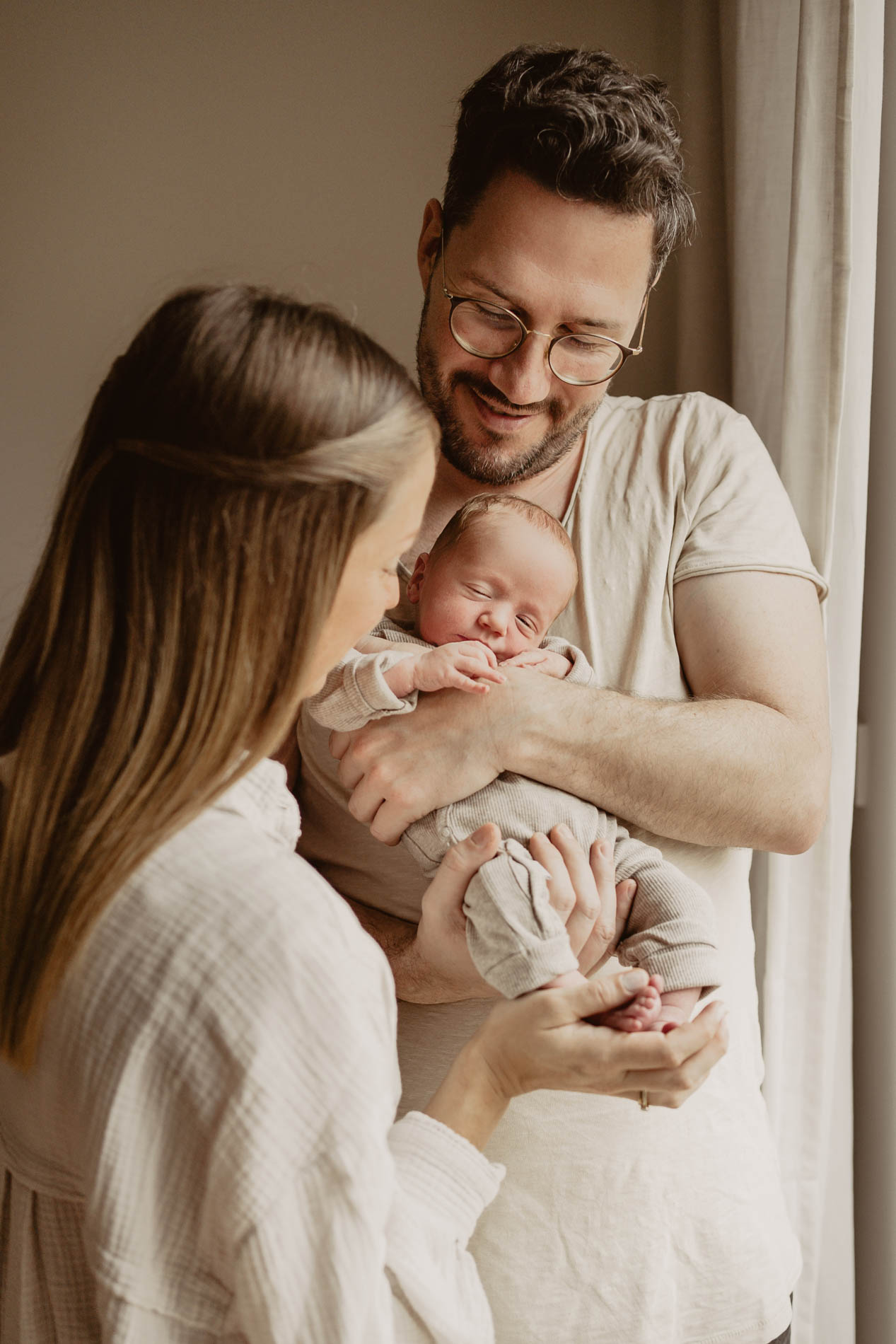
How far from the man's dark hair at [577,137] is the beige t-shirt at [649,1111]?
0.34m

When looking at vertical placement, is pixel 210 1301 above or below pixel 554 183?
below

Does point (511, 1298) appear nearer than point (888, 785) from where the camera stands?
Yes

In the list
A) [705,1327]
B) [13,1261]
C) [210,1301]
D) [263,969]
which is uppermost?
[263,969]

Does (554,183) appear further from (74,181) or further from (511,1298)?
(511,1298)

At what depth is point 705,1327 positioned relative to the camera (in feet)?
4.68

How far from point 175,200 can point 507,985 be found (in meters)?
1.97

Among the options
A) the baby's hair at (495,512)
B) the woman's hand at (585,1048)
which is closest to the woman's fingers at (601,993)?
the woman's hand at (585,1048)

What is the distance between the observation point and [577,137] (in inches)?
65.8

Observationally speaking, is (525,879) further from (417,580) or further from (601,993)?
(417,580)

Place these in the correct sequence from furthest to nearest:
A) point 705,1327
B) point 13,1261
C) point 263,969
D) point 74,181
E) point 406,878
→ point 74,181, point 406,878, point 705,1327, point 13,1261, point 263,969

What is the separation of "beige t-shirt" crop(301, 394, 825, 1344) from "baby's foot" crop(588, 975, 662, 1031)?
1.16 feet

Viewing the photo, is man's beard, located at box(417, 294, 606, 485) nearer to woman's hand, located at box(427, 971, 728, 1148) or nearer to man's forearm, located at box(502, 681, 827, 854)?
man's forearm, located at box(502, 681, 827, 854)

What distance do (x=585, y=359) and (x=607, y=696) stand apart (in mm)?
603

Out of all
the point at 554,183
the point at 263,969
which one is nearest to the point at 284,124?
the point at 554,183
